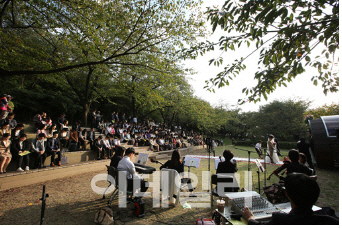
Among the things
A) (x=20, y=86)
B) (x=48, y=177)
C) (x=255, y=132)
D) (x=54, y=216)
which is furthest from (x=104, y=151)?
(x=255, y=132)

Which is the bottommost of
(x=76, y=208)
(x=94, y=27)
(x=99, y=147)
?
(x=76, y=208)

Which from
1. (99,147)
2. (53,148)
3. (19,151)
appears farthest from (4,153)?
(99,147)

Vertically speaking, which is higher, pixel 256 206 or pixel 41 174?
pixel 256 206

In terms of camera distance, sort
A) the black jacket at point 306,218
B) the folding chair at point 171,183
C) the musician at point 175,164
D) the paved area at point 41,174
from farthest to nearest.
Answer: the paved area at point 41,174, the musician at point 175,164, the folding chair at point 171,183, the black jacket at point 306,218

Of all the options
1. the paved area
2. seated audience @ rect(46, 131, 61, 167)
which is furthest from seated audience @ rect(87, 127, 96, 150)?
seated audience @ rect(46, 131, 61, 167)

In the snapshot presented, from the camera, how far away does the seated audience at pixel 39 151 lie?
22.4 ft

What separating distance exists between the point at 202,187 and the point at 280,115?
1071 inches

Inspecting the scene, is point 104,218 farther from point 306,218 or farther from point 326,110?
point 326,110

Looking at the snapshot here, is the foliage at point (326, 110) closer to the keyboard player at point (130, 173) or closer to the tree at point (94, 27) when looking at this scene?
the tree at point (94, 27)

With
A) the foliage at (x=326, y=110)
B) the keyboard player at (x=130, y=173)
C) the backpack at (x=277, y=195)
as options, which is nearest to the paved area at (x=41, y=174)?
the keyboard player at (x=130, y=173)

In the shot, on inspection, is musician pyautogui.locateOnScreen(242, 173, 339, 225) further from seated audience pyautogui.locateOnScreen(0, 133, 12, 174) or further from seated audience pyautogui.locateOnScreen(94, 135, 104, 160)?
seated audience pyautogui.locateOnScreen(94, 135, 104, 160)

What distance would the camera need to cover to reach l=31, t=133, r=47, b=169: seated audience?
6.83 metres

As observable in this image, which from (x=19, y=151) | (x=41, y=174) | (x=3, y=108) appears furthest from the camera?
Result: (x=3, y=108)

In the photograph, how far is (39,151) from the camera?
22.5 ft
